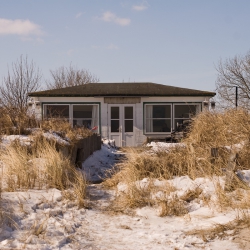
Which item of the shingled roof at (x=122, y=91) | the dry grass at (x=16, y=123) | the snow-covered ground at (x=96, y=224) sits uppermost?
the shingled roof at (x=122, y=91)

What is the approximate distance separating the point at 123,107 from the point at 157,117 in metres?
1.75

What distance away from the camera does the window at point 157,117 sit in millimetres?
18125

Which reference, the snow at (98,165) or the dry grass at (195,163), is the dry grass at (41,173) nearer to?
the dry grass at (195,163)

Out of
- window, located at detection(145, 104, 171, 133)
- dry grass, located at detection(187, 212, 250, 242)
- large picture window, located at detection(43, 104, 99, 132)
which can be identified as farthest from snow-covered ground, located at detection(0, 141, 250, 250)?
large picture window, located at detection(43, 104, 99, 132)

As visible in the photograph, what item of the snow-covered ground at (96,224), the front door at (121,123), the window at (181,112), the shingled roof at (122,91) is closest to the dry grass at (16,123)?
the snow-covered ground at (96,224)

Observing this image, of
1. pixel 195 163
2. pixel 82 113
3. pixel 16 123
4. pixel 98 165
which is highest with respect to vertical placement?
pixel 82 113

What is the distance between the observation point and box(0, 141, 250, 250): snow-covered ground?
13.0 feet

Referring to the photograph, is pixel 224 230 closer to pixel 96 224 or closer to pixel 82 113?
pixel 96 224

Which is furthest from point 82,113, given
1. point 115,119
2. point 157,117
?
point 157,117

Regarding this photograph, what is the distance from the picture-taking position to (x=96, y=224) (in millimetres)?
4723

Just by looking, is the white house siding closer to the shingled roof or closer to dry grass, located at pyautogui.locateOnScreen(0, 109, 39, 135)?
the shingled roof

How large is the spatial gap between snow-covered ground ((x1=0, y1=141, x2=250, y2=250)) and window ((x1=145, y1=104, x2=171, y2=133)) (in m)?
12.2

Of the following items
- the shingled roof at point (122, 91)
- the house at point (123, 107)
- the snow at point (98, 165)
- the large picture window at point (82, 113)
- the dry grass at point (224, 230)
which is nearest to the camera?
the dry grass at point (224, 230)

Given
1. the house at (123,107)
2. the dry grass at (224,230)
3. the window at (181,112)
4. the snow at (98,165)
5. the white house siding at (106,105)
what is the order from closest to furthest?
the dry grass at (224,230) → the snow at (98,165) → the house at (123,107) → the white house siding at (106,105) → the window at (181,112)
